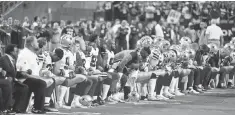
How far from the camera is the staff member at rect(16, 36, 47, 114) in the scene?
1339 centimetres

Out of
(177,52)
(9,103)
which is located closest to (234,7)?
(177,52)

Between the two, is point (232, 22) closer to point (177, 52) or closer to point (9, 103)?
Result: point (177, 52)

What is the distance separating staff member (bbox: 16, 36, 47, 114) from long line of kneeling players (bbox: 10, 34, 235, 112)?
51cm

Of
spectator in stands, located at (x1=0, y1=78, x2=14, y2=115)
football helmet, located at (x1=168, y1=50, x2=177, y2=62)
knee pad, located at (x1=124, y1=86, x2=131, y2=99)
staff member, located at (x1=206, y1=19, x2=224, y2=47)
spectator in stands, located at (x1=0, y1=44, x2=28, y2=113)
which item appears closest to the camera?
spectator in stands, located at (x1=0, y1=78, x2=14, y2=115)

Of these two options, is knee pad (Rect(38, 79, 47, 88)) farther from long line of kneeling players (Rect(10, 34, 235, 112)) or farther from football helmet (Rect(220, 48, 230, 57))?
football helmet (Rect(220, 48, 230, 57))

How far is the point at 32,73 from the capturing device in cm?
1371

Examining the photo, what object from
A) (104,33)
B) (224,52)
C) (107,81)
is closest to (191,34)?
(104,33)

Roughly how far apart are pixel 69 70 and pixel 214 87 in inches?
432

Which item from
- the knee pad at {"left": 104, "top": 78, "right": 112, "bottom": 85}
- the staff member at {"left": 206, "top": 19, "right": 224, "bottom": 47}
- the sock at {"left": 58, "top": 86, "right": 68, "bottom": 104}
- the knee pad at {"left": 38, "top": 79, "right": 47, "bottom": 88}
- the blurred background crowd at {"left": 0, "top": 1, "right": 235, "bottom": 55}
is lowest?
the sock at {"left": 58, "top": 86, "right": 68, "bottom": 104}

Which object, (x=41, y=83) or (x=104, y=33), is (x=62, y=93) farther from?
(x=104, y=33)

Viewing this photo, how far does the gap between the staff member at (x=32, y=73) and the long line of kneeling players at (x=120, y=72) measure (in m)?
0.51

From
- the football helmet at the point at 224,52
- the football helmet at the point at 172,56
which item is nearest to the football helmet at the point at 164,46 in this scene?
the football helmet at the point at 172,56

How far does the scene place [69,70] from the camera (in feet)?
50.3

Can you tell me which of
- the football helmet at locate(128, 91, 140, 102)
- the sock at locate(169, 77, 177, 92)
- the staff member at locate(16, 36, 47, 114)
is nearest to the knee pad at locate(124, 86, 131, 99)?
the football helmet at locate(128, 91, 140, 102)
